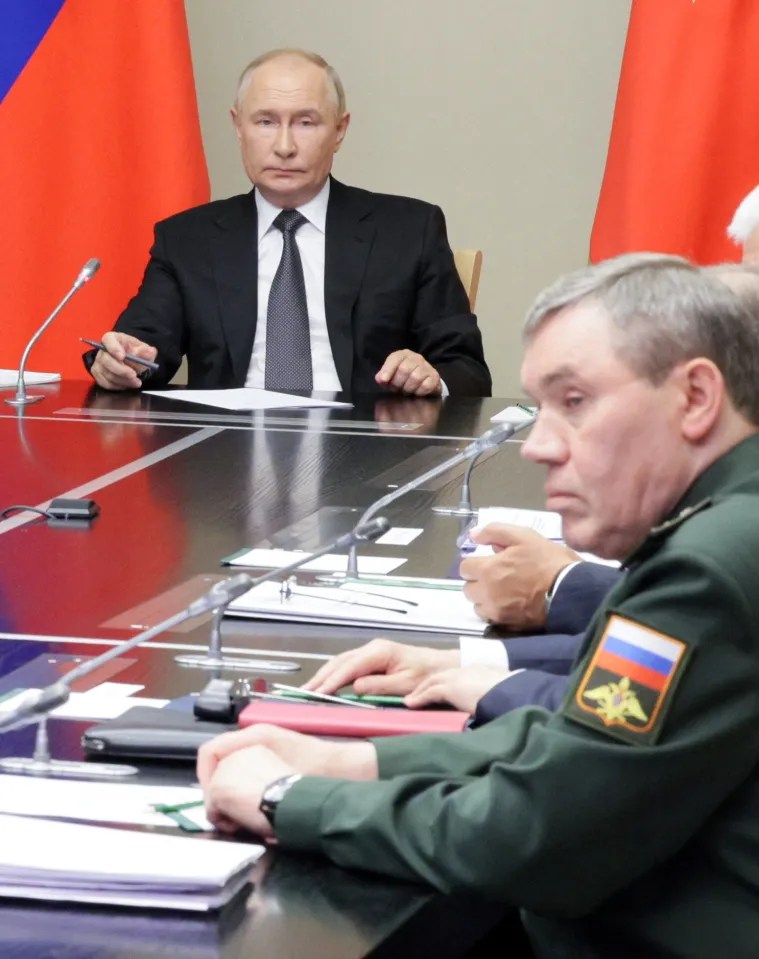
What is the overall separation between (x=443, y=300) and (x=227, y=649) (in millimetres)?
2697

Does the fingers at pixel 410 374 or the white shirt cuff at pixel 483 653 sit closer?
the white shirt cuff at pixel 483 653

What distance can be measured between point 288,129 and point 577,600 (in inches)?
105

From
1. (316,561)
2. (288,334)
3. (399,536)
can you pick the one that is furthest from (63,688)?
(288,334)

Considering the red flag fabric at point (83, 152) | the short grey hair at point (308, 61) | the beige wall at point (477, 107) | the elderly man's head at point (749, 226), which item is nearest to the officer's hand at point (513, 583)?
the elderly man's head at point (749, 226)

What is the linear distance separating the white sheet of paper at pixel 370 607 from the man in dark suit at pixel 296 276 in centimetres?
216

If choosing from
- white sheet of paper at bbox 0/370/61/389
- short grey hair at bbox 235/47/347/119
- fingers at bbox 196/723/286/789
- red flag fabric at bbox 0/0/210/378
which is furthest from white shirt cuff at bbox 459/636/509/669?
red flag fabric at bbox 0/0/210/378

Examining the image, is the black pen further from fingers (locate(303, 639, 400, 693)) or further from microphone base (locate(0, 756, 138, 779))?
microphone base (locate(0, 756, 138, 779))

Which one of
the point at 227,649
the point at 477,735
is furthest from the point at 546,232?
the point at 477,735

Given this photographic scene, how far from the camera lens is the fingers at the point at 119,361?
12.7 feet

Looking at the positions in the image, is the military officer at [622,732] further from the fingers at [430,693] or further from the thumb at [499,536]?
the thumb at [499,536]

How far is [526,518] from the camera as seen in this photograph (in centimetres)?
249

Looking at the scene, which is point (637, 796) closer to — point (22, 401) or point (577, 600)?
point (577, 600)

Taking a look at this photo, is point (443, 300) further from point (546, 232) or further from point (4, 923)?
point (4, 923)

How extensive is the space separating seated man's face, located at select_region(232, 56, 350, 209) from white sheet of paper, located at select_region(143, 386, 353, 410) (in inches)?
25.1
